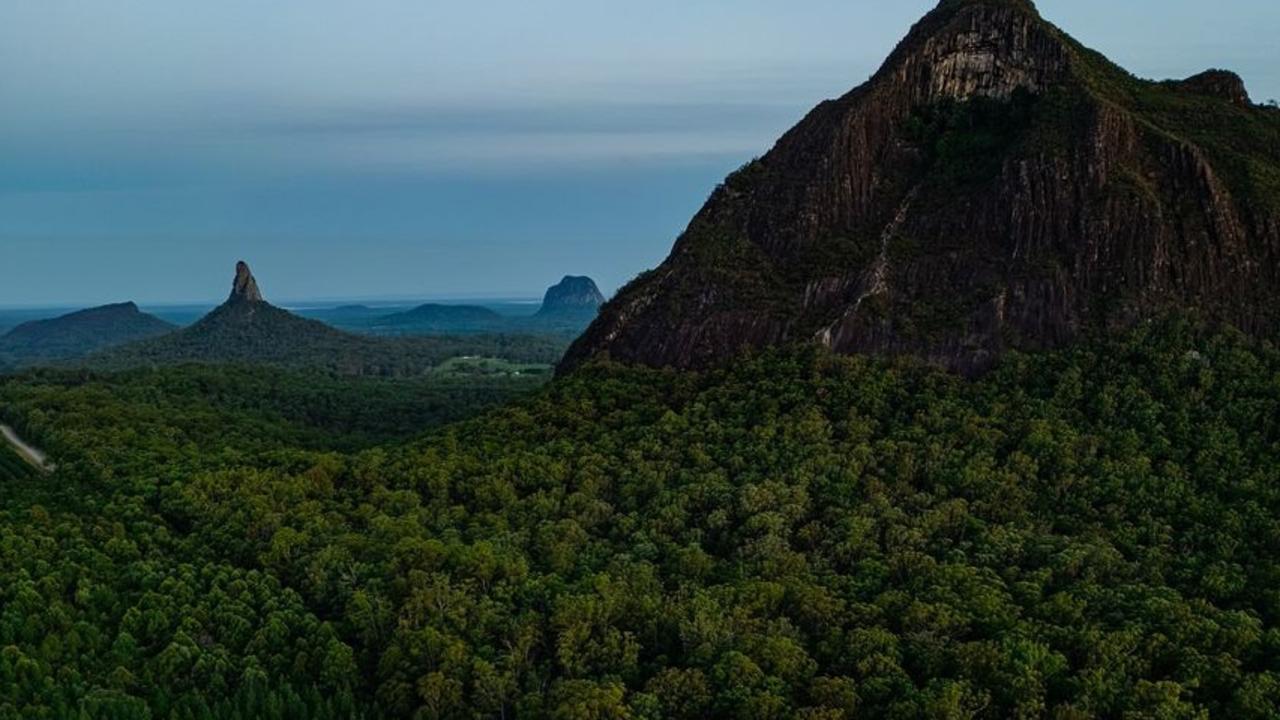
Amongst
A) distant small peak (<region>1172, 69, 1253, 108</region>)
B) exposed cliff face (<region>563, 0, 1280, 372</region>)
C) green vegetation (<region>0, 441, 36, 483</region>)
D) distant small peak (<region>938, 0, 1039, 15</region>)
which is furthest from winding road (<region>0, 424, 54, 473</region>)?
distant small peak (<region>1172, 69, 1253, 108</region>)

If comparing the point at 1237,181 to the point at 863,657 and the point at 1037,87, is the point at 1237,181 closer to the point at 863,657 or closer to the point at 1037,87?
the point at 1037,87

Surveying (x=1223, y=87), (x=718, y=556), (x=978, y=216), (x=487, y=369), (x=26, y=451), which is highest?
(x=1223, y=87)

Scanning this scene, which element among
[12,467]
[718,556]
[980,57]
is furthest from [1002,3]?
[12,467]

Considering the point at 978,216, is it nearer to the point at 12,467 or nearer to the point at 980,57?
the point at 980,57

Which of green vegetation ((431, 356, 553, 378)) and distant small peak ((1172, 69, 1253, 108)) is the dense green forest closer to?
distant small peak ((1172, 69, 1253, 108))

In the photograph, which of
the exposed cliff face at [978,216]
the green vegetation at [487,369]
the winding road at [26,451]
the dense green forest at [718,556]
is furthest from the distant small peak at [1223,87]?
the green vegetation at [487,369]

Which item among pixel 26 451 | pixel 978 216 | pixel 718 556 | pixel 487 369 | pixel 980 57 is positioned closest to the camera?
pixel 718 556
